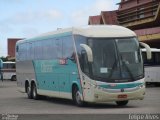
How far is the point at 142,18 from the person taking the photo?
5334 centimetres

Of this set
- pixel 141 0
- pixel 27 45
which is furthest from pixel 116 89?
pixel 141 0

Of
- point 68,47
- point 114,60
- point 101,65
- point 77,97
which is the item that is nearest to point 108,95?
point 101,65

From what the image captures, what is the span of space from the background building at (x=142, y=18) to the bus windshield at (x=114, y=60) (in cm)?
2658

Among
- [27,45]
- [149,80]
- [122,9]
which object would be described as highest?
[122,9]

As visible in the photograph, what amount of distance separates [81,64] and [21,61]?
31.3ft

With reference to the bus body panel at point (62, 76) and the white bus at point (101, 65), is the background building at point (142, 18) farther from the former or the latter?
the white bus at point (101, 65)

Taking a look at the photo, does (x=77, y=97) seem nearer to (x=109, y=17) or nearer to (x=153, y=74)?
(x=153, y=74)

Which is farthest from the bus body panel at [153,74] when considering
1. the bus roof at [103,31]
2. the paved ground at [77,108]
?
the bus roof at [103,31]

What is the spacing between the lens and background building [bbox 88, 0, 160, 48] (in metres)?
48.4

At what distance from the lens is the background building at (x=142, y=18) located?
48375 millimetres

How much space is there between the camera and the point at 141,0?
180ft

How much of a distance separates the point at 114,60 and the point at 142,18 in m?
34.1

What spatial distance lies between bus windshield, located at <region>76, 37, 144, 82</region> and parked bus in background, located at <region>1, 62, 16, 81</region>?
45116mm

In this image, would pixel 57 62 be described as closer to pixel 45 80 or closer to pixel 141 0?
pixel 45 80
